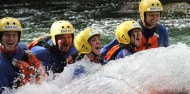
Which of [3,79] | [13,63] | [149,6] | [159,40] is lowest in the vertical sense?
[159,40]

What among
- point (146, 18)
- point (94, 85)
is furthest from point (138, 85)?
point (146, 18)

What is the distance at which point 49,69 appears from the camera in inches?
200

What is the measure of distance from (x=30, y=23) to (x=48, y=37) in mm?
11596

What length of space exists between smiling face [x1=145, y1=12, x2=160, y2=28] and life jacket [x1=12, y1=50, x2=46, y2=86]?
192cm

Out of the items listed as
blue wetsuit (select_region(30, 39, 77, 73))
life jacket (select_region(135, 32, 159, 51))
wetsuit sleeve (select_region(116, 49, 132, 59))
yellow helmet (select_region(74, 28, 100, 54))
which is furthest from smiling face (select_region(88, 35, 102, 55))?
life jacket (select_region(135, 32, 159, 51))

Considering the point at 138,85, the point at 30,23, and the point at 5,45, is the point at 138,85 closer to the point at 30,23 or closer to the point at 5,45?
the point at 5,45

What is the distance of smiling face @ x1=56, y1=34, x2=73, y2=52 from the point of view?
16.2 feet

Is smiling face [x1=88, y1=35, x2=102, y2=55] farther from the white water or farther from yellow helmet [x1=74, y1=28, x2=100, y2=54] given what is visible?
the white water

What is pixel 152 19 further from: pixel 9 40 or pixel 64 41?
pixel 9 40

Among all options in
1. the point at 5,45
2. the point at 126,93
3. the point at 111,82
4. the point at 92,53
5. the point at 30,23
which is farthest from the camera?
the point at 30,23

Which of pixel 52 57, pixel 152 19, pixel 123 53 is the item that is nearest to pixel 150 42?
pixel 152 19

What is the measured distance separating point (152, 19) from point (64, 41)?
60.1 inches

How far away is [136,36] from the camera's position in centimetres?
497

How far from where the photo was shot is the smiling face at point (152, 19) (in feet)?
18.4
